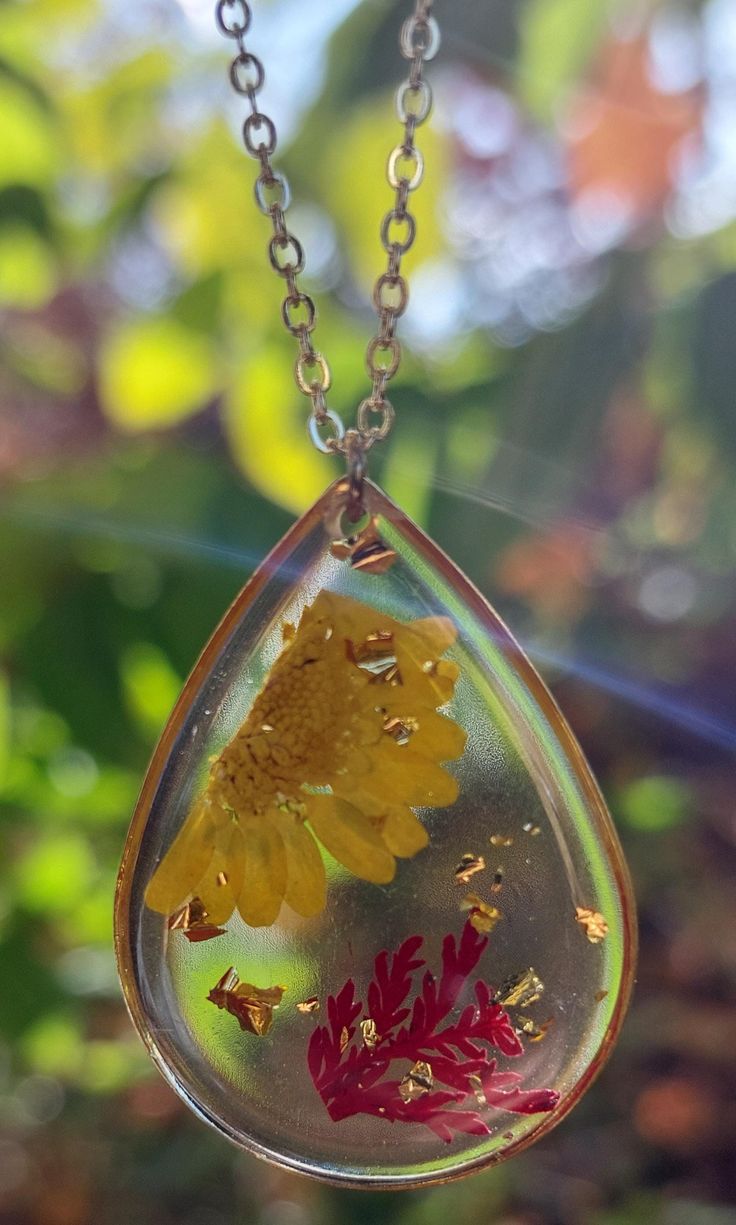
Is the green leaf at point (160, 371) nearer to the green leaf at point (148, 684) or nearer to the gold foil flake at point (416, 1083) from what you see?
the green leaf at point (148, 684)

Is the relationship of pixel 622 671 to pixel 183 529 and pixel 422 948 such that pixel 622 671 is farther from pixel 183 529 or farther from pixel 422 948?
pixel 422 948

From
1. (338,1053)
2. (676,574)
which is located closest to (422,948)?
(338,1053)

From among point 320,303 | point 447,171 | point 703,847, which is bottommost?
point 703,847

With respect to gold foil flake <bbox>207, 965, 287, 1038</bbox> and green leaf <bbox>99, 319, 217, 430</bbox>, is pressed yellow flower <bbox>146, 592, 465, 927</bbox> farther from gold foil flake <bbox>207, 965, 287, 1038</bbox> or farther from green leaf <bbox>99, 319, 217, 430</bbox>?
green leaf <bbox>99, 319, 217, 430</bbox>

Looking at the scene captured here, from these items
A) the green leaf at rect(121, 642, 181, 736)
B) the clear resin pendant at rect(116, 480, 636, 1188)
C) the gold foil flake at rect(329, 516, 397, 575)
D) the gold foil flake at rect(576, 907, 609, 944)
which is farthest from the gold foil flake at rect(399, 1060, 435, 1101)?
the green leaf at rect(121, 642, 181, 736)

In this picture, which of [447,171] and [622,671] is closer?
[622,671]

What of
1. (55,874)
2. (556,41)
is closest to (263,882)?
(55,874)

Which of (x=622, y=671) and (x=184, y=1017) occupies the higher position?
(x=622, y=671)
